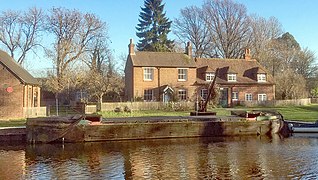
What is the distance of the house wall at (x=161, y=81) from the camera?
43344 millimetres

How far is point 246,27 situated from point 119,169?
170 ft

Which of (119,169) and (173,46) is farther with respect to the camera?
(173,46)

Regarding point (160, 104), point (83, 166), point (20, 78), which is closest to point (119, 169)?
point (83, 166)

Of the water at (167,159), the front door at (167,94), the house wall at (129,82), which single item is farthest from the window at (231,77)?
the water at (167,159)

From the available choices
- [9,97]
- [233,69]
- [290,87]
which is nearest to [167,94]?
[233,69]

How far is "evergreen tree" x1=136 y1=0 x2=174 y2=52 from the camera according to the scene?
62.9 metres

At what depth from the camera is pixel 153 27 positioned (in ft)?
211

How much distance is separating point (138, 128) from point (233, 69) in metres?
29.6

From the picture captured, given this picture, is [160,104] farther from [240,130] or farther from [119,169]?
[119,169]

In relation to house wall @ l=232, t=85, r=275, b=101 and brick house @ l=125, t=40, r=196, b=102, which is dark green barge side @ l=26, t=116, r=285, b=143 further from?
house wall @ l=232, t=85, r=275, b=101

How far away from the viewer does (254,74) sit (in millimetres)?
48750

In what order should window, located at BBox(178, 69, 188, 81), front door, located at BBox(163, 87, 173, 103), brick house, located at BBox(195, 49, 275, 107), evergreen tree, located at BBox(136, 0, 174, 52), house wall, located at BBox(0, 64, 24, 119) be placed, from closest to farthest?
house wall, located at BBox(0, 64, 24, 119), front door, located at BBox(163, 87, 173, 103), window, located at BBox(178, 69, 188, 81), brick house, located at BBox(195, 49, 275, 107), evergreen tree, located at BBox(136, 0, 174, 52)

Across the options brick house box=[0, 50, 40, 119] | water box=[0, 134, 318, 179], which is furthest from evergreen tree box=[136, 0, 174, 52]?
water box=[0, 134, 318, 179]

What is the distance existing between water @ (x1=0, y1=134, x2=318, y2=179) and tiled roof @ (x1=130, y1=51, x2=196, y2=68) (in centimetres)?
2334
